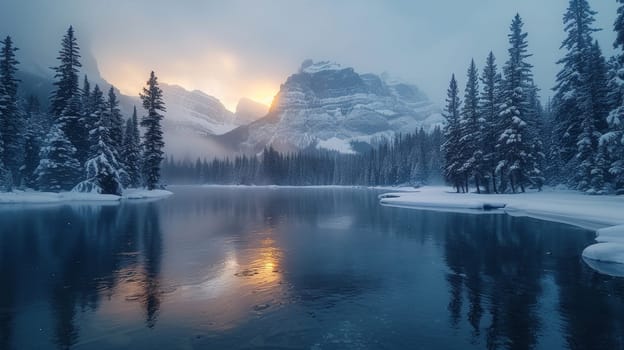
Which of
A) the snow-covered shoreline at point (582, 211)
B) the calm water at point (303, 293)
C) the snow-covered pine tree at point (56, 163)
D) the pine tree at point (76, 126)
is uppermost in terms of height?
the pine tree at point (76, 126)

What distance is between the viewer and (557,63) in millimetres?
47000

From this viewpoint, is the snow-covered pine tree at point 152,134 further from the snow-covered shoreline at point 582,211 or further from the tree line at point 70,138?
the snow-covered shoreline at point 582,211

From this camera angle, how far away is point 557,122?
1951 inches

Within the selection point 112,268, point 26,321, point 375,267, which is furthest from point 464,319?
point 112,268

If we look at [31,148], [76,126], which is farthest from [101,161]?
Result: [31,148]

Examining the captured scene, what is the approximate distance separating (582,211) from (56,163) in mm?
69065

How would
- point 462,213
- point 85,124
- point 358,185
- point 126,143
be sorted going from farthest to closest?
point 358,185
point 126,143
point 85,124
point 462,213

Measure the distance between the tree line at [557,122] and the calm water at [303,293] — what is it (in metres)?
22.1

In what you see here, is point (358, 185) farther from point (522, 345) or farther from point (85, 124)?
point (522, 345)

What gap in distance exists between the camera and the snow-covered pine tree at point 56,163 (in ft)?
181

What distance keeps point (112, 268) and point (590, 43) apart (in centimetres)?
5924

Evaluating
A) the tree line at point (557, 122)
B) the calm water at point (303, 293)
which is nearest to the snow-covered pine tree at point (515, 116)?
the tree line at point (557, 122)

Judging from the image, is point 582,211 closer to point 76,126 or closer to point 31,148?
point 76,126

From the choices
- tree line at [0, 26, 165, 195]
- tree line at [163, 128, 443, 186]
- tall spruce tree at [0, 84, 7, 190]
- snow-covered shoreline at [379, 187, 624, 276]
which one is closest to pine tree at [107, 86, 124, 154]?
tree line at [0, 26, 165, 195]
